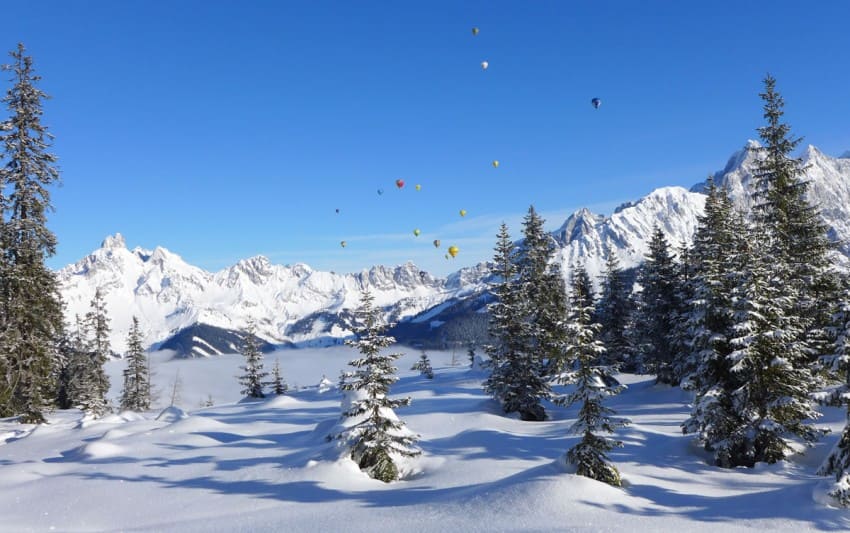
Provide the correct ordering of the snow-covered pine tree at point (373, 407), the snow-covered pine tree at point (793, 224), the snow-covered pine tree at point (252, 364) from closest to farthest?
the snow-covered pine tree at point (373, 407) < the snow-covered pine tree at point (793, 224) < the snow-covered pine tree at point (252, 364)

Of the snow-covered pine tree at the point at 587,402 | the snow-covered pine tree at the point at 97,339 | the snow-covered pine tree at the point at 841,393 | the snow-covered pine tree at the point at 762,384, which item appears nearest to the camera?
the snow-covered pine tree at the point at 841,393

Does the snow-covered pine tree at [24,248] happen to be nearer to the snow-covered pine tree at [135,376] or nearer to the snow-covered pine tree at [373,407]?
the snow-covered pine tree at [373,407]

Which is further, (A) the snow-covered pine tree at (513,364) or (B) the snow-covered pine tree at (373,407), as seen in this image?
(A) the snow-covered pine tree at (513,364)

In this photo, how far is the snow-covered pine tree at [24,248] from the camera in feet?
82.7

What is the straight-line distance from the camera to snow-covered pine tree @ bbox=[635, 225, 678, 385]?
33.5 m

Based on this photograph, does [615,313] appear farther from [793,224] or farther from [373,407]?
[373,407]

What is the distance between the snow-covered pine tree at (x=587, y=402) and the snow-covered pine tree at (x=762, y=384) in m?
6.11

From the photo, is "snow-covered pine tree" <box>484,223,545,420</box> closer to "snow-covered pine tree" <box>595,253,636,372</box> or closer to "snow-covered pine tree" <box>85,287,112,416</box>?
"snow-covered pine tree" <box>595,253,636,372</box>

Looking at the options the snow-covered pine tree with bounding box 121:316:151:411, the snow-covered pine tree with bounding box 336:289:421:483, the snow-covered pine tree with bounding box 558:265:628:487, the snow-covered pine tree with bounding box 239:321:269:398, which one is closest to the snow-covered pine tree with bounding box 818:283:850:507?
the snow-covered pine tree with bounding box 558:265:628:487

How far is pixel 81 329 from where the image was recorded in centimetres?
5128

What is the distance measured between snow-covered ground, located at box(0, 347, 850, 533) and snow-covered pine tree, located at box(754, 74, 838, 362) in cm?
540

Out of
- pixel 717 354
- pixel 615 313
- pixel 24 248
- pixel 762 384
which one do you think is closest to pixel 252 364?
pixel 24 248

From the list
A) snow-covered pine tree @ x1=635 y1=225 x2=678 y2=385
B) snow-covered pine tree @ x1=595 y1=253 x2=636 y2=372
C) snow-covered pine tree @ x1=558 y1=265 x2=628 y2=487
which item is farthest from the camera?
A: snow-covered pine tree @ x1=595 y1=253 x2=636 y2=372

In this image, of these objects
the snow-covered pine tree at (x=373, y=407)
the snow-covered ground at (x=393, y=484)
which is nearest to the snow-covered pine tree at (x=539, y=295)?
the snow-covered ground at (x=393, y=484)
